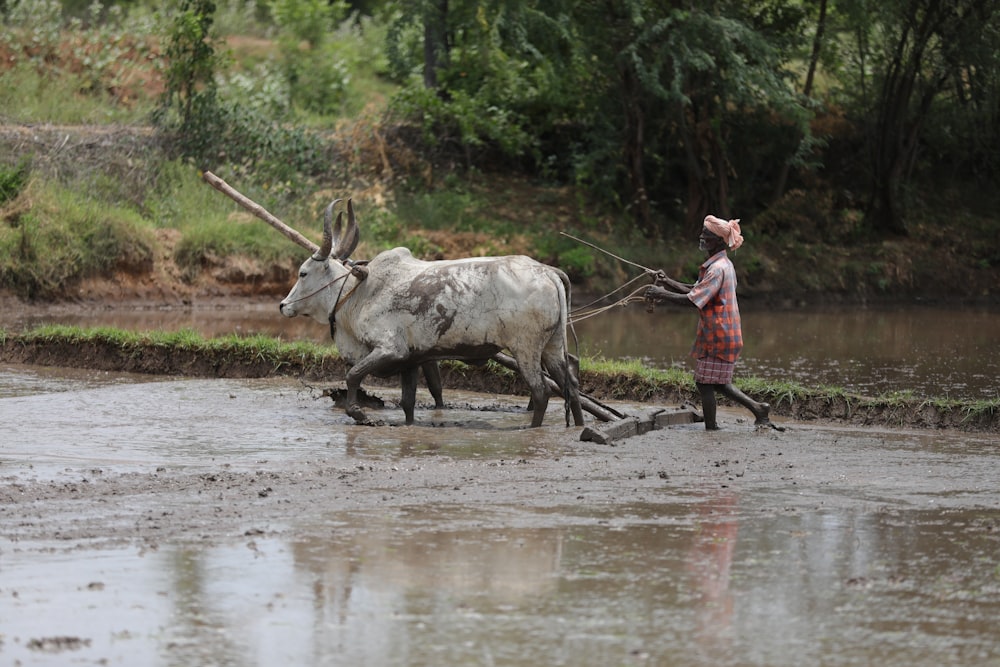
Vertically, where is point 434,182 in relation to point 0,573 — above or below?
above

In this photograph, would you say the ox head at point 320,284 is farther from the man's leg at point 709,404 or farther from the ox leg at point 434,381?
the man's leg at point 709,404

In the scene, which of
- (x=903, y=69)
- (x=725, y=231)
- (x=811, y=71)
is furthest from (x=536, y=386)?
(x=903, y=69)

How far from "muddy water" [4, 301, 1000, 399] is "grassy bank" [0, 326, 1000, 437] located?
35.2 inches

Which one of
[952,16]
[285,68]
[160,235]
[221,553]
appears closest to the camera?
[221,553]

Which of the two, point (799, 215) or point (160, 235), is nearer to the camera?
point (160, 235)

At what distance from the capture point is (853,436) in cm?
1041

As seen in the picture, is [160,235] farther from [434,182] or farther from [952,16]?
[952,16]

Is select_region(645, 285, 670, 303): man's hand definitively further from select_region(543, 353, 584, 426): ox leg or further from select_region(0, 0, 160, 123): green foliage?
select_region(0, 0, 160, 123): green foliage

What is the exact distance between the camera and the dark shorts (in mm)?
10633

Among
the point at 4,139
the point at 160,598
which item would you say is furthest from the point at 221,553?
the point at 4,139

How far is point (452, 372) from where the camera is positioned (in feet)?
43.8

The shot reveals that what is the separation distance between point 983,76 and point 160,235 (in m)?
13.7

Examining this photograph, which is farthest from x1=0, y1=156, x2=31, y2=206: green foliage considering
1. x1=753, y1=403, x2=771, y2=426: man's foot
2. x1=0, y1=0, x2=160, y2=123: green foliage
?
x1=753, y1=403, x2=771, y2=426: man's foot

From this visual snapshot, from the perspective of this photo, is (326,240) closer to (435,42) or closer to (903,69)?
(435,42)
